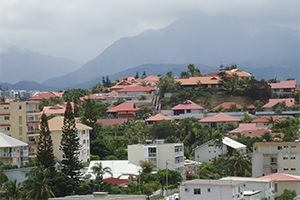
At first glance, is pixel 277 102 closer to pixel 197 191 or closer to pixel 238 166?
pixel 238 166

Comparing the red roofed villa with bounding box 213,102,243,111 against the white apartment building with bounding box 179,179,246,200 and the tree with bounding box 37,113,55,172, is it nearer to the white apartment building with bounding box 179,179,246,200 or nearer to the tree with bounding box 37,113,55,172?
the tree with bounding box 37,113,55,172

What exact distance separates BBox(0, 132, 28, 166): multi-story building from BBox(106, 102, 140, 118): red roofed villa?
3774 centimetres

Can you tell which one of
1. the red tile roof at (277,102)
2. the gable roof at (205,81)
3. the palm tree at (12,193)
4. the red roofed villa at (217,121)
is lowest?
the palm tree at (12,193)

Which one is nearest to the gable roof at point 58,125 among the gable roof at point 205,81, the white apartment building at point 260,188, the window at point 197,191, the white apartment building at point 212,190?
the white apartment building at point 260,188

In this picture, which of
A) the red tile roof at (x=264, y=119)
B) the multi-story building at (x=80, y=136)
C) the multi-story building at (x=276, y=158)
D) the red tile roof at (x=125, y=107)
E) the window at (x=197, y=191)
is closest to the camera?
the window at (x=197, y=191)

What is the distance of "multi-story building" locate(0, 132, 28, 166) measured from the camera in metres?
57.5

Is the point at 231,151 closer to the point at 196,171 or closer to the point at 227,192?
the point at 196,171

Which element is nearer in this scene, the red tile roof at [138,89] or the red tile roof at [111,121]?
the red tile roof at [111,121]

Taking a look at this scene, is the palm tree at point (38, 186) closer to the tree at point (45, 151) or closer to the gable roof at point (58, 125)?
the tree at point (45, 151)

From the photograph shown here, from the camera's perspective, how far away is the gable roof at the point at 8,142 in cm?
5745

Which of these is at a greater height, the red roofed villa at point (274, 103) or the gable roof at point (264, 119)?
the red roofed villa at point (274, 103)

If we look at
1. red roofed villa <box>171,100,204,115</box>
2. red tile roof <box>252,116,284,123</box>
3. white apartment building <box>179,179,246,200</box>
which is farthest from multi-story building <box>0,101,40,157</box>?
red roofed villa <box>171,100,204,115</box>

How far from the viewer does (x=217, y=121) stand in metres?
89.7

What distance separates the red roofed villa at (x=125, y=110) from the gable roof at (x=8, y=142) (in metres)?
38.0
